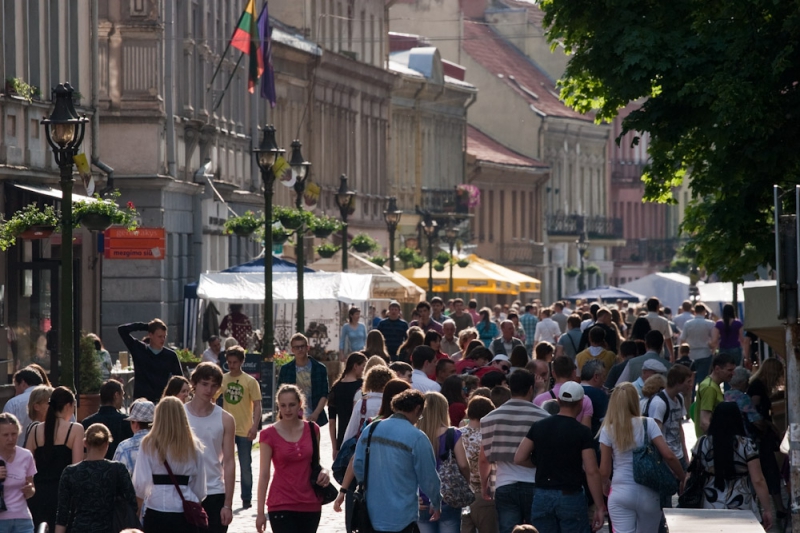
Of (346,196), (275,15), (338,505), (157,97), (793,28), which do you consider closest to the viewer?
(338,505)

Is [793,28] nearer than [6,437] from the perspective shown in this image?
No

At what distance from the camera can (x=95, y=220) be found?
70.3 feet

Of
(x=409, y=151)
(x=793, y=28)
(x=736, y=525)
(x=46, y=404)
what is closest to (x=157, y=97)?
(x=793, y=28)

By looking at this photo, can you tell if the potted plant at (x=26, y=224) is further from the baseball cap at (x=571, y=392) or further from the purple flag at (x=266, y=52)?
the purple flag at (x=266, y=52)

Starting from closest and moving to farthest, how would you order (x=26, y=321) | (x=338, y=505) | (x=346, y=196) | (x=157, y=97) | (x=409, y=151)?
(x=338, y=505) < (x=26, y=321) < (x=157, y=97) < (x=346, y=196) < (x=409, y=151)

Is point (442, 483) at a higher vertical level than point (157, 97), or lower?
lower

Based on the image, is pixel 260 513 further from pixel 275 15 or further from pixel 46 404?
pixel 275 15

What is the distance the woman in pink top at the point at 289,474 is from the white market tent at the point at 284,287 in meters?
17.7

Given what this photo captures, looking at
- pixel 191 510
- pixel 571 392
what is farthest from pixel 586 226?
pixel 191 510

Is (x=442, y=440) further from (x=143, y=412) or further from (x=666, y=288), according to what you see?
(x=666, y=288)

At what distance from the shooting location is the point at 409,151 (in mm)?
68812

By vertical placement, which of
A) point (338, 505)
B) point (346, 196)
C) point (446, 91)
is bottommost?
point (338, 505)

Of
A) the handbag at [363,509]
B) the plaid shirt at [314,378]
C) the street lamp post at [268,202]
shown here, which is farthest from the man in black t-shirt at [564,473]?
the street lamp post at [268,202]

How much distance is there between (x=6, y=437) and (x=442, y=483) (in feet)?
9.68
